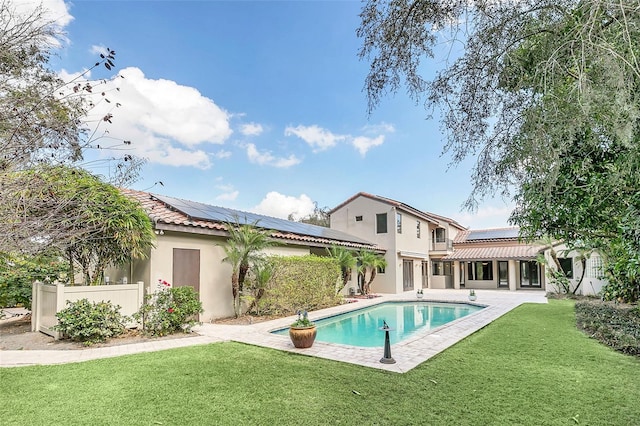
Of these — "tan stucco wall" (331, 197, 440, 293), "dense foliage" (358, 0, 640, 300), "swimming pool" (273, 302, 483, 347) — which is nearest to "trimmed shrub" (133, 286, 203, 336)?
"swimming pool" (273, 302, 483, 347)

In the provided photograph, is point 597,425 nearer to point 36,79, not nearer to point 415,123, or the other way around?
point 415,123

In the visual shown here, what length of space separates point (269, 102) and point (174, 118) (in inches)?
263

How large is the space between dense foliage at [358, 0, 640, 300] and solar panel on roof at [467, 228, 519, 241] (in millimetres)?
30579

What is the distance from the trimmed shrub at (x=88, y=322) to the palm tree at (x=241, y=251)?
4.39 m

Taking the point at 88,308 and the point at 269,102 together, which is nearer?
the point at 88,308

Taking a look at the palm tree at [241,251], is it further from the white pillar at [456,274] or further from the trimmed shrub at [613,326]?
the white pillar at [456,274]

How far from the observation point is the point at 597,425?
15.8 feet

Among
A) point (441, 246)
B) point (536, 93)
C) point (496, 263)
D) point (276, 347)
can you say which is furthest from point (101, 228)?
point (496, 263)

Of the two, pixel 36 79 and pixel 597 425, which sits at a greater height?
pixel 36 79

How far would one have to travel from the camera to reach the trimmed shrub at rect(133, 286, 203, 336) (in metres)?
10.6

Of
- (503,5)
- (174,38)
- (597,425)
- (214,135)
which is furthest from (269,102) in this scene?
(597,425)

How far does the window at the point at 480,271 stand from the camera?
108ft

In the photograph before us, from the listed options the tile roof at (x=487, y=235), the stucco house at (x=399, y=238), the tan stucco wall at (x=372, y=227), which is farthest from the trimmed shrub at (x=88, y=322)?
the tile roof at (x=487, y=235)

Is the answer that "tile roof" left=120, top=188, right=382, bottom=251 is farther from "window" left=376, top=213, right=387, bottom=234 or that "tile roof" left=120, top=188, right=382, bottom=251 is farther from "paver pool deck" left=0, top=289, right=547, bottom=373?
"window" left=376, top=213, right=387, bottom=234
